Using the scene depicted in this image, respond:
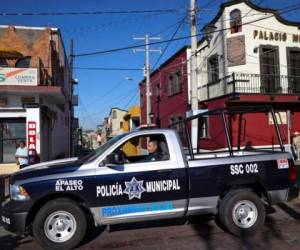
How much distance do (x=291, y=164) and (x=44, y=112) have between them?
1342 centimetres

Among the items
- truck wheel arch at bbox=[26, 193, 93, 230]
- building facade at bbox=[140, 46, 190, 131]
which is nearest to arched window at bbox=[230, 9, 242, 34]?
building facade at bbox=[140, 46, 190, 131]

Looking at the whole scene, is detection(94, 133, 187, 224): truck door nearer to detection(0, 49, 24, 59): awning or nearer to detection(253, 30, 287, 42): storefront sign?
detection(0, 49, 24, 59): awning

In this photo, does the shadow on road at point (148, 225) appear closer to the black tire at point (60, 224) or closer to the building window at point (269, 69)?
the black tire at point (60, 224)

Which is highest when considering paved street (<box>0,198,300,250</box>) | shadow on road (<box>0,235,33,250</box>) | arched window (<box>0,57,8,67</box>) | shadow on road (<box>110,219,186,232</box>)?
arched window (<box>0,57,8,67</box>)

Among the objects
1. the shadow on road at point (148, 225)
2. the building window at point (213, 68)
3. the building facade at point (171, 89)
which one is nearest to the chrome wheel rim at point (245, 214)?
the shadow on road at point (148, 225)

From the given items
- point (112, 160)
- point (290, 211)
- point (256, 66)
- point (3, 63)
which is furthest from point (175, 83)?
point (112, 160)

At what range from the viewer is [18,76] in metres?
17.0

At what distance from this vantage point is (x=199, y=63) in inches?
1060

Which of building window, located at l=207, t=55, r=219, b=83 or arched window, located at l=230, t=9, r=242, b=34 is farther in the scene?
building window, located at l=207, t=55, r=219, b=83

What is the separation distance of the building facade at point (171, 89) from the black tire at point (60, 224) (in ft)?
71.1

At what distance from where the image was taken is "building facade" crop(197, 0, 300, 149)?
22453 mm

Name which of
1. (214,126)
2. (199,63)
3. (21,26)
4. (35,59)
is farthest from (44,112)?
(199,63)

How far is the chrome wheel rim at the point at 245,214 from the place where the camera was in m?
6.95

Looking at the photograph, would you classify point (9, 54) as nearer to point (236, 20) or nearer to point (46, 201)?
point (236, 20)
